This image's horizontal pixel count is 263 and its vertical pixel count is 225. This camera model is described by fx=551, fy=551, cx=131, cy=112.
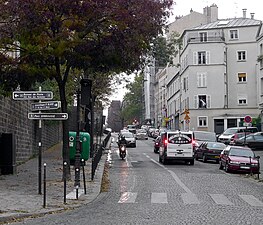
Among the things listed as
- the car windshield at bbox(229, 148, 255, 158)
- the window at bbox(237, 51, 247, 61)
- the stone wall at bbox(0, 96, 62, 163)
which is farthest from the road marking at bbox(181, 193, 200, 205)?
the window at bbox(237, 51, 247, 61)

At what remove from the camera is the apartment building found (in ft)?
236

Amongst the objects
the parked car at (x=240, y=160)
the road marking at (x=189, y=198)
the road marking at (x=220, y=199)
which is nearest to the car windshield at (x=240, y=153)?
the parked car at (x=240, y=160)

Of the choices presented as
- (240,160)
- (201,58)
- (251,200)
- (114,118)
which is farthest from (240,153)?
(114,118)

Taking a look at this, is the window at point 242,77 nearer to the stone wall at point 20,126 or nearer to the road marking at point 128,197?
the stone wall at point 20,126

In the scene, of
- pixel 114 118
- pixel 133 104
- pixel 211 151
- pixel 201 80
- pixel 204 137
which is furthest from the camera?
pixel 133 104

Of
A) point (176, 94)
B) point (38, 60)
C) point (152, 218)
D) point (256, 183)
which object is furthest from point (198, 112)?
point (152, 218)

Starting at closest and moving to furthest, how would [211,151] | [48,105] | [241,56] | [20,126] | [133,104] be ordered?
[48,105] → [20,126] → [211,151] → [241,56] → [133,104]

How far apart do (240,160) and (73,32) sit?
40.8ft

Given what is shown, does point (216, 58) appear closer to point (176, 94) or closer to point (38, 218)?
point (176, 94)

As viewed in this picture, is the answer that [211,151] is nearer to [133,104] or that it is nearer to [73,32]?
[73,32]

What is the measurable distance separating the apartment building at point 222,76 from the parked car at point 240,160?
4337cm

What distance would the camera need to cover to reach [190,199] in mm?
16188

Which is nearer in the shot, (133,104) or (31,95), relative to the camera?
(31,95)

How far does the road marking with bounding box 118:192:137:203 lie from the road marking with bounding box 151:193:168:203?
0.57 m
